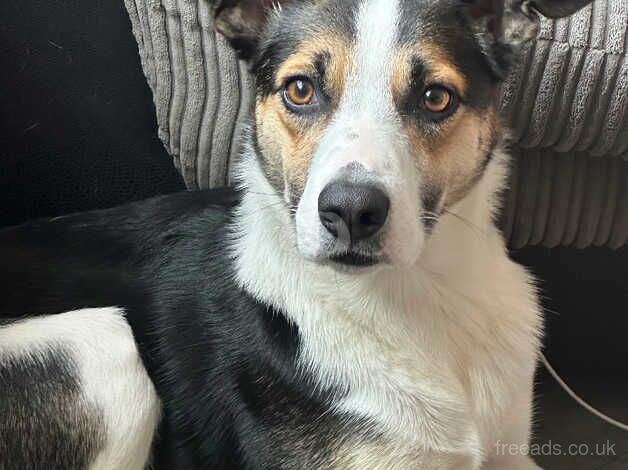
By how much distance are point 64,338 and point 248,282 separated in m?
0.38

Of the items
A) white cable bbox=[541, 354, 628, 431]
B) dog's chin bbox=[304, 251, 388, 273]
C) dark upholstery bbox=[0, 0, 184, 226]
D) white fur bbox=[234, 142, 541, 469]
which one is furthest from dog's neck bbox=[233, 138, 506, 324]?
white cable bbox=[541, 354, 628, 431]

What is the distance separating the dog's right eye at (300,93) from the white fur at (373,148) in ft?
0.24

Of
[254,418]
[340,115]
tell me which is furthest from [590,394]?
[340,115]

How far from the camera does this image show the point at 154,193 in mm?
2188

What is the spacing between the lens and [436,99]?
142 cm

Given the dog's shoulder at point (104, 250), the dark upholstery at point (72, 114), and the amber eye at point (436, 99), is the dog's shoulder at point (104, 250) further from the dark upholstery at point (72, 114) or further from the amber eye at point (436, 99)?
the amber eye at point (436, 99)

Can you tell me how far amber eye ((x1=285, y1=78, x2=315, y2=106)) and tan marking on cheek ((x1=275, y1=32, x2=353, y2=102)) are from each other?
0.06 ft

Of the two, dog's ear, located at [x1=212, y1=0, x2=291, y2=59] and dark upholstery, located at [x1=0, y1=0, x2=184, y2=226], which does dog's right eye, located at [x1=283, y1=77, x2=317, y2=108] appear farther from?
dark upholstery, located at [x1=0, y1=0, x2=184, y2=226]

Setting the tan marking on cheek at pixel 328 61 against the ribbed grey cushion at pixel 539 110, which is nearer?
the tan marking on cheek at pixel 328 61

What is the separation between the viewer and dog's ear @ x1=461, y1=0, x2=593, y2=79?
4.98 feet

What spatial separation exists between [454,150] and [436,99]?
0.33ft

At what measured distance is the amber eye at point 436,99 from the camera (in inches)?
55.9

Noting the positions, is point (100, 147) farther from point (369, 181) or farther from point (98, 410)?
point (369, 181)

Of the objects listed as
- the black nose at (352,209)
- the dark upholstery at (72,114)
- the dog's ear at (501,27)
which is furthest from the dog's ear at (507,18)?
the dark upholstery at (72,114)
